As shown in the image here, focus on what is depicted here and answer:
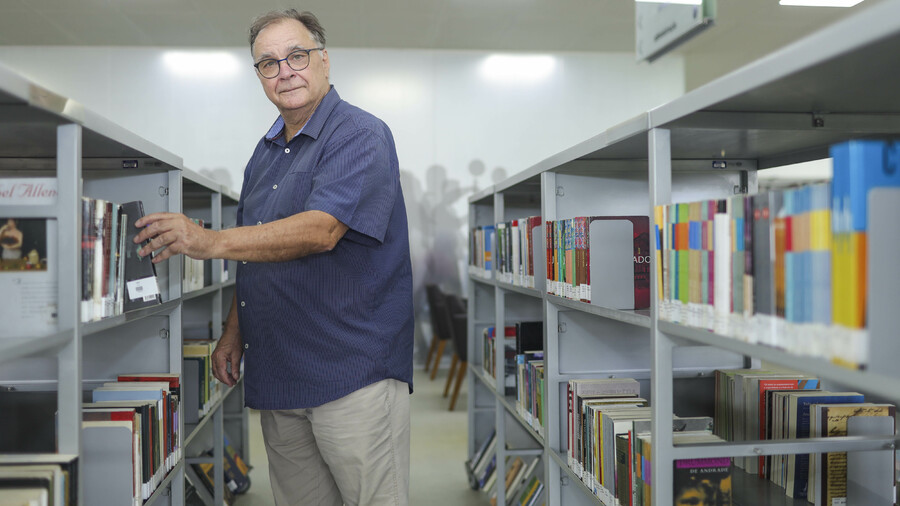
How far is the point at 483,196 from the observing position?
3.79m

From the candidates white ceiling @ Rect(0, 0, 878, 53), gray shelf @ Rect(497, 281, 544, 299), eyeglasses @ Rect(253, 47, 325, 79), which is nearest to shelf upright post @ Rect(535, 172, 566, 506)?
gray shelf @ Rect(497, 281, 544, 299)

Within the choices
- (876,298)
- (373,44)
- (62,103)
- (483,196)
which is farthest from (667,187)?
(373,44)

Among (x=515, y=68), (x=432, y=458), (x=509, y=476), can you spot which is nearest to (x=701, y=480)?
(x=509, y=476)

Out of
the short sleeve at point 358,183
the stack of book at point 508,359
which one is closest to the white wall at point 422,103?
the stack of book at point 508,359

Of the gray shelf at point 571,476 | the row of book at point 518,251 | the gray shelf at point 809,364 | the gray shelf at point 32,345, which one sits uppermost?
the row of book at point 518,251

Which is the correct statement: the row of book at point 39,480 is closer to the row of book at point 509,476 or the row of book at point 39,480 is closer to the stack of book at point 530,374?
the stack of book at point 530,374

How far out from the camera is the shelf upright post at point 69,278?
127 centimetres

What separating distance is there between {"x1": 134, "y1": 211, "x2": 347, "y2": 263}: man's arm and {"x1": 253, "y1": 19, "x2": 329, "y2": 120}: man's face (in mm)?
436

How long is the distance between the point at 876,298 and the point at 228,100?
7393 mm

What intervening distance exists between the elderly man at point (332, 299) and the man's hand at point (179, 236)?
11.9 inches

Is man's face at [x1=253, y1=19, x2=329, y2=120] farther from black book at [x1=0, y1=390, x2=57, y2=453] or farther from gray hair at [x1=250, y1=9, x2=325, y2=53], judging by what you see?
black book at [x1=0, y1=390, x2=57, y2=453]

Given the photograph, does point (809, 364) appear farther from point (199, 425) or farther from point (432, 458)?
point (432, 458)

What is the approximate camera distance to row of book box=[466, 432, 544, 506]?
10.1 feet

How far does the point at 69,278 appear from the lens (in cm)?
127
